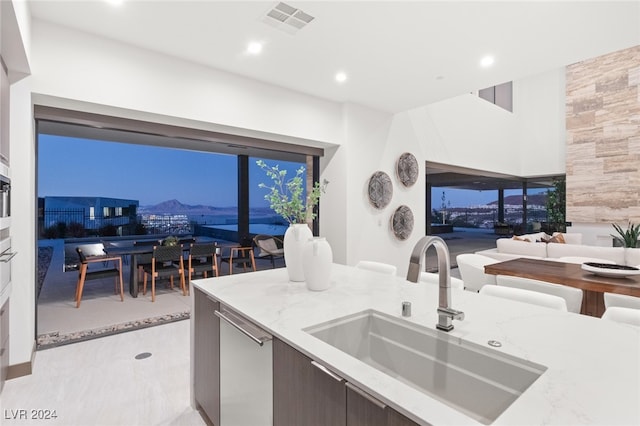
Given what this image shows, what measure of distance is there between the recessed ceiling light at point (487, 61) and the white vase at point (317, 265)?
2.98 metres

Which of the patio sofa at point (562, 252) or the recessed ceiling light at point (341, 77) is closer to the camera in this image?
the recessed ceiling light at point (341, 77)

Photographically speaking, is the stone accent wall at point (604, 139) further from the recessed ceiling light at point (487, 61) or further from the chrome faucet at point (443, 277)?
the chrome faucet at point (443, 277)

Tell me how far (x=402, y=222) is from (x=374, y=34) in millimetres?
3198

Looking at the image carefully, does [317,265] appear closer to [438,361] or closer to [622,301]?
[438,361]

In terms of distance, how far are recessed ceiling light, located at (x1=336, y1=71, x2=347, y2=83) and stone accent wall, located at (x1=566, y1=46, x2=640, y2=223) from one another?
22.4 ft

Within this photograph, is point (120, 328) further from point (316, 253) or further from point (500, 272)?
point (500, 272)

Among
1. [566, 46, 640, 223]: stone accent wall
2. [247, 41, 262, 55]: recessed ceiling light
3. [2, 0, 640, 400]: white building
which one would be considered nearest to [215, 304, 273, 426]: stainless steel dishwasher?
[2, 0, 640, 400]: white building

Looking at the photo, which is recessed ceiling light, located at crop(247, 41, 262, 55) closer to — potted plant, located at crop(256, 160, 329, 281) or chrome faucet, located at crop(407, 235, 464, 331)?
potted plant, located at crop(256, 160, 329, 281)

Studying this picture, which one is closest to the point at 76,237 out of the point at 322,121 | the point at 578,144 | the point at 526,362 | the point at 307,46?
the point at 322,121

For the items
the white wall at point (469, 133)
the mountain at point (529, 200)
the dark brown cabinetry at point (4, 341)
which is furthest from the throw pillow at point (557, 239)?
the dark brown cabinetry at point (4, 341)

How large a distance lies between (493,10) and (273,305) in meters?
2.87

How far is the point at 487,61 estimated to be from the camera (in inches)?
142

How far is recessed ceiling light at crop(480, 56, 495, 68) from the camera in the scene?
353 centimetres

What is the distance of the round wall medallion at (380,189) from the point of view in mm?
5129
